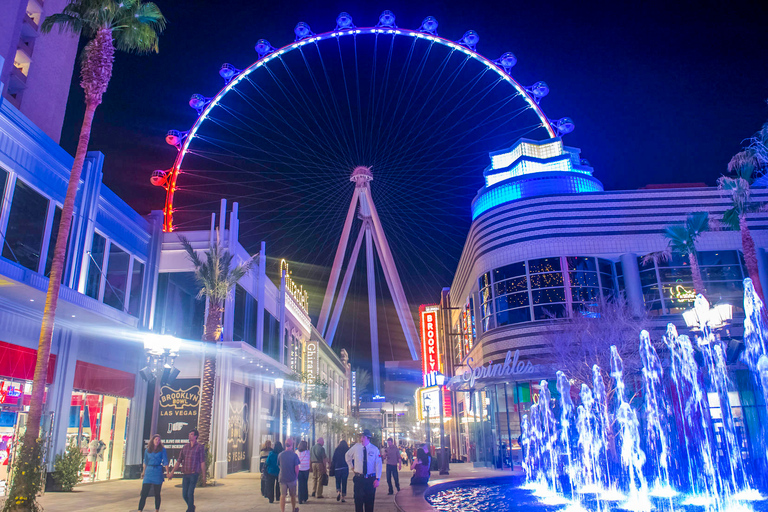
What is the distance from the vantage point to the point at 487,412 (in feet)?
129

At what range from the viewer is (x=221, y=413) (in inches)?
1137

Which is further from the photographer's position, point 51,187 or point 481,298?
point 481,298

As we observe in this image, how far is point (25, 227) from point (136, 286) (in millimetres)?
9371

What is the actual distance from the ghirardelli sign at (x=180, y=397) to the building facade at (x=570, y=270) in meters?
18.5

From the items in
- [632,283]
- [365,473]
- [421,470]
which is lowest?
[421,470]

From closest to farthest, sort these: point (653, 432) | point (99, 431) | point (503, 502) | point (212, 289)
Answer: point (503, 502) → point (99, 431) → point (212, 289) → point (653, 432)

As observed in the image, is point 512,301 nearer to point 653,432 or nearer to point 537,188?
point 537,188

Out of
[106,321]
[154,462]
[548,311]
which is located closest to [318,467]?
[154,462]

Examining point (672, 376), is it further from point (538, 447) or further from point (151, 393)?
point (151, 393)

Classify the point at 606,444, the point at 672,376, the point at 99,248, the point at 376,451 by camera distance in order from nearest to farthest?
1. the point at 376,451
2. the point at 99,248
3. the point at 606,444
4. the point at 672,376

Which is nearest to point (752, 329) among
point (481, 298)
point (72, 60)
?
point (481, 298)

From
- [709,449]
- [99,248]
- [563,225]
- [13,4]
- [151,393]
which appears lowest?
[709,449]

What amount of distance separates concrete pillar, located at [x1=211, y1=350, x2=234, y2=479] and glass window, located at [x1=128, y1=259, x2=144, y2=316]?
4376 millimetres

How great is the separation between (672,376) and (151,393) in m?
26.9
